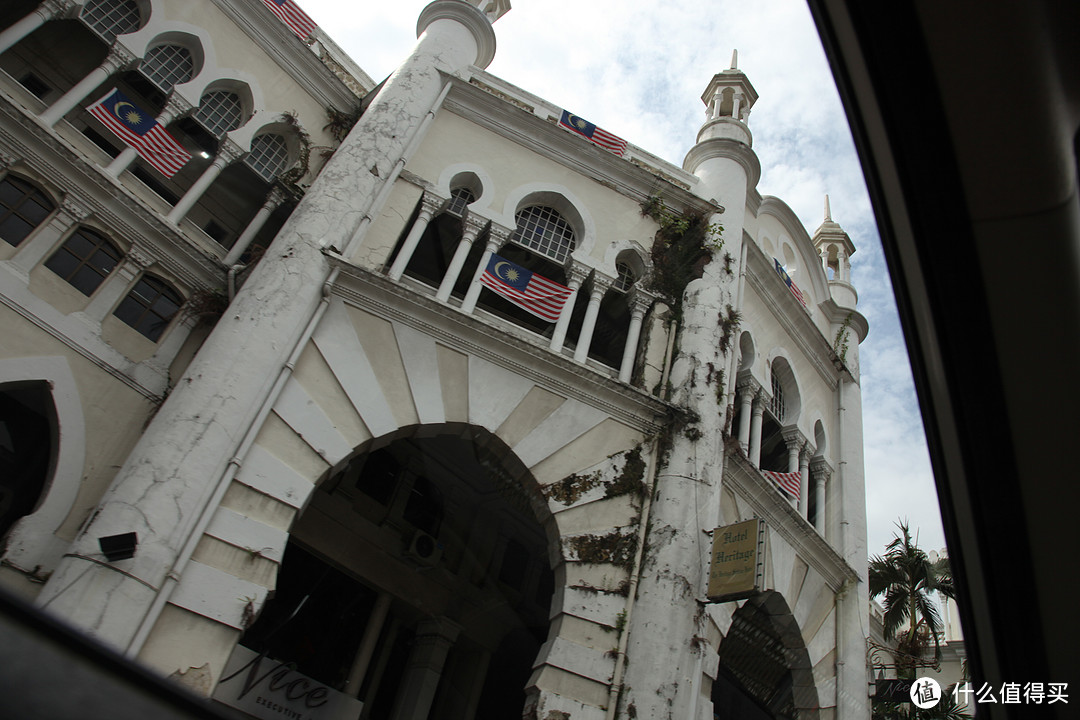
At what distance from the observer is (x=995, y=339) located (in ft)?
8.44

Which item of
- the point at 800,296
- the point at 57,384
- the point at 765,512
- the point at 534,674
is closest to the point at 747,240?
the point at 800,296

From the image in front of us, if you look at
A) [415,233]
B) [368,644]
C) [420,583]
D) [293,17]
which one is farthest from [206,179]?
[368,644]

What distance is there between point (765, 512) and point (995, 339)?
1098 cm

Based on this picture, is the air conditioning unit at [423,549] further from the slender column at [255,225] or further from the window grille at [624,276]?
the window grille at [624,276]

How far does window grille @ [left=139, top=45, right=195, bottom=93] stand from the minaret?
10049mm

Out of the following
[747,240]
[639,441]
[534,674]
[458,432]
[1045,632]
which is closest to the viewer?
[1045,632]

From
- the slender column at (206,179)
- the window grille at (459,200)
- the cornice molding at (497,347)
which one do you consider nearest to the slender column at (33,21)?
the slender column at (206,179)

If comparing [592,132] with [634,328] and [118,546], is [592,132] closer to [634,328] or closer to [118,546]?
[634,328]

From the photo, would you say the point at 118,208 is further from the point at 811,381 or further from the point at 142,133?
the point at 811,381

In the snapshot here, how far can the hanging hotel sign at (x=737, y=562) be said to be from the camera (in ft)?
30.5

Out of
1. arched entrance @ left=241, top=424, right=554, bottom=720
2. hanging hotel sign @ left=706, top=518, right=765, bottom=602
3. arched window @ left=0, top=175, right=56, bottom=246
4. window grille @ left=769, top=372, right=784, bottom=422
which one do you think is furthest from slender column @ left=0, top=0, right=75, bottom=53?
window grille @ left=769, top=372, right=784, bottom=422

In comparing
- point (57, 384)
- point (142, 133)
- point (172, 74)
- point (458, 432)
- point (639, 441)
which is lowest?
point (57, 384)

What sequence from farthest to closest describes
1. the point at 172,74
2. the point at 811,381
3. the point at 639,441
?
the point at 811,381
the point at 172,74
the point at 639,441

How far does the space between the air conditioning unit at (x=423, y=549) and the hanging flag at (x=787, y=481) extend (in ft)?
21.4
